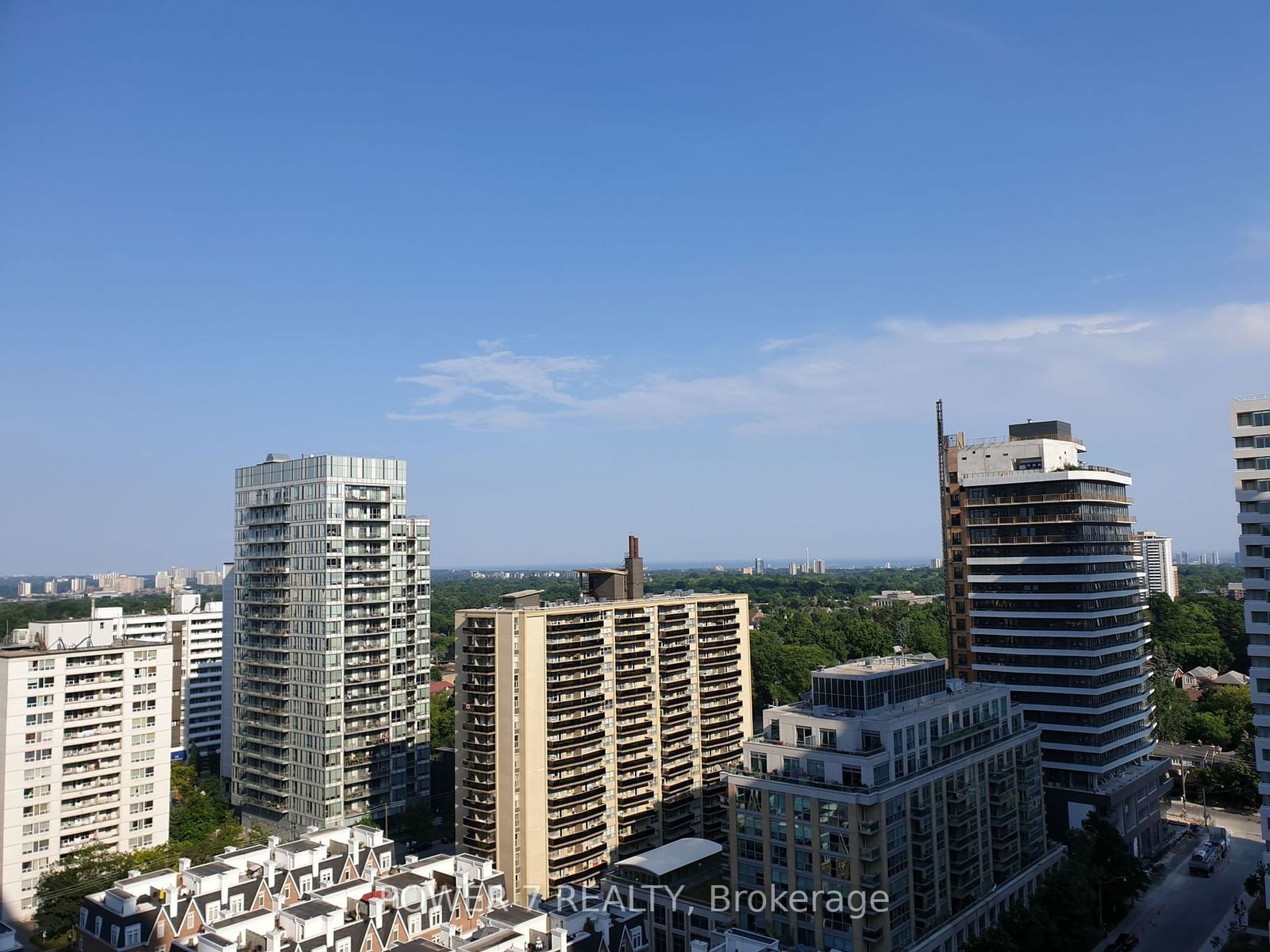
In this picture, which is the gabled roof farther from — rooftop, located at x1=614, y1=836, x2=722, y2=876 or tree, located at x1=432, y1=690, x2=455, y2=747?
tree, located at x1=432, y1=690, x2=455, y2=747

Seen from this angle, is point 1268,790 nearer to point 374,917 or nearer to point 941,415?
point 941,415

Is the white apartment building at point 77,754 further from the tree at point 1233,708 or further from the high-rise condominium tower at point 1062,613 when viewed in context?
the tree at point 1233,708

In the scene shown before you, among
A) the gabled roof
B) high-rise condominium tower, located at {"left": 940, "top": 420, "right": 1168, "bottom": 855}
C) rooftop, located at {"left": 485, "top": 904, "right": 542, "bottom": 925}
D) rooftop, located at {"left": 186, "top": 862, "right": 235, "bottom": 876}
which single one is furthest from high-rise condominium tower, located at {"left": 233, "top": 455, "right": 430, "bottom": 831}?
the gabled roof

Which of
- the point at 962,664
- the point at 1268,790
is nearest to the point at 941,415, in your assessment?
the point at 962,664

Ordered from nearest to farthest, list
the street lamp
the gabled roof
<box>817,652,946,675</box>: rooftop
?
1. <box>817,652,946,675</box>: rooftop
2. the street lamp
3. the gabled roof

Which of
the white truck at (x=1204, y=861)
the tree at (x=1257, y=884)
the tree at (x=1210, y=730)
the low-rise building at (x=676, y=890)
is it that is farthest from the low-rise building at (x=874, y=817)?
the tree at (x=1210, y=730)
